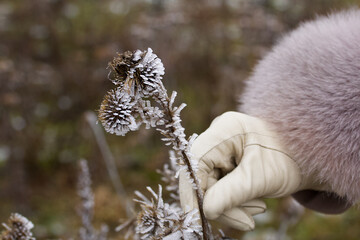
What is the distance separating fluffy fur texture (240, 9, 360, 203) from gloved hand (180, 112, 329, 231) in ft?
0.10

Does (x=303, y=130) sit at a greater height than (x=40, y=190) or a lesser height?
lesser

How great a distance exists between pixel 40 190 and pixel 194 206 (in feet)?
6.87

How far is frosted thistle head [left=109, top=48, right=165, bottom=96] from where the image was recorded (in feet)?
1.59

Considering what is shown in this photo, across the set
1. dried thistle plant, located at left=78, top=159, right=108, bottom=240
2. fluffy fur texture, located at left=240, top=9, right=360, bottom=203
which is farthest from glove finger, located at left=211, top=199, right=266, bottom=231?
dried thistle plant, located at left=78, top=159, right=108, bottom=240

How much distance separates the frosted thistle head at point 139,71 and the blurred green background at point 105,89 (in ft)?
5.83

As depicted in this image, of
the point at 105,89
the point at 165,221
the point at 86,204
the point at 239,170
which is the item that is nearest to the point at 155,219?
the point at 165,221

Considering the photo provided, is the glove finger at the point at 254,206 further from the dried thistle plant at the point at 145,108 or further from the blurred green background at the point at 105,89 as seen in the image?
the blurred green background at the point at 105,89

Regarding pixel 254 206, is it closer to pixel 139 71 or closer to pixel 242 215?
pixel 242 215

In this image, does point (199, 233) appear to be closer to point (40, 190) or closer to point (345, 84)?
point (345, 84)

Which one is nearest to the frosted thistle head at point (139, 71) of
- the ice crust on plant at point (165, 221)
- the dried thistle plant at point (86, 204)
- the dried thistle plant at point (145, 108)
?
the dried thistle plant at point (145, 108)

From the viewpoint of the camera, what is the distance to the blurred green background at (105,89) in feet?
7.39

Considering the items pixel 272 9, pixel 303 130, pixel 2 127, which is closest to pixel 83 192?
pixel 303 130

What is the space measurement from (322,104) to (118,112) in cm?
34

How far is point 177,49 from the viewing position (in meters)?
2.59
